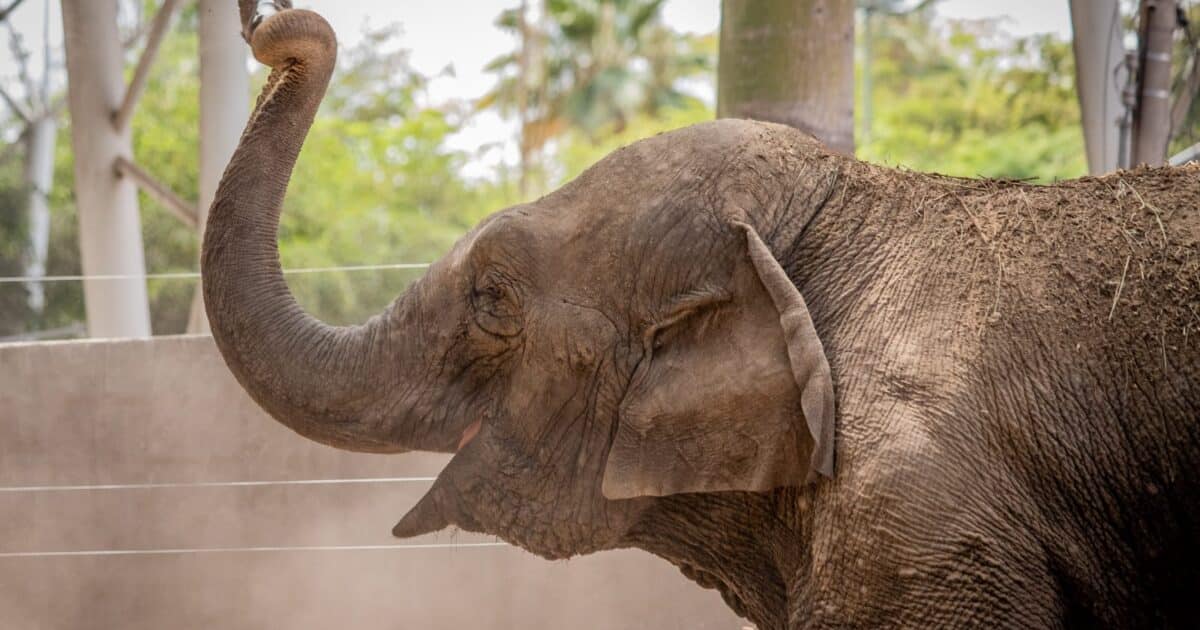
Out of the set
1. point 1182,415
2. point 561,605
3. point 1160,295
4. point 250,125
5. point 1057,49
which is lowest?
point 561,605

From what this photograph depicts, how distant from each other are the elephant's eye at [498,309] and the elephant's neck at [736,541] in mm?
558

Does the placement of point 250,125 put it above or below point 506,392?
above

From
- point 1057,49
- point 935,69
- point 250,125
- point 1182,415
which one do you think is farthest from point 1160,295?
point 935,69

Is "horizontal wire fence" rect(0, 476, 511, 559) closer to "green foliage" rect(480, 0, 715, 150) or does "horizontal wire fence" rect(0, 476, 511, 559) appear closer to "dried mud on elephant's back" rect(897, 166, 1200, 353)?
"dried mud on elephant's back" rect(897, 166, 1200, 353)

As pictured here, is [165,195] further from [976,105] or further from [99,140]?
[976,105]

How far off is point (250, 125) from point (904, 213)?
1701 millimetres

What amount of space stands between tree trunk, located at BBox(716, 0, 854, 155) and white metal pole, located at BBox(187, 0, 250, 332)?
3.48 m

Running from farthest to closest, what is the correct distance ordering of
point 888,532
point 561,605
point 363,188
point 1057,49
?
point 1057,49, point 363,188, point 561,605, point 888,532

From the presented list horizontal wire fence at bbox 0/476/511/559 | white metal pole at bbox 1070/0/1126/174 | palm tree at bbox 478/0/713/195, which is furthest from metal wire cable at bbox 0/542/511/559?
palm tree at bbox 478/0/713/195

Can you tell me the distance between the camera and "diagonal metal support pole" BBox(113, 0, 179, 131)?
8.27 m

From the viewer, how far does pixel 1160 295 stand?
9.16 ft

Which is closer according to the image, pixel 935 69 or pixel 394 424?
pixel 394 424

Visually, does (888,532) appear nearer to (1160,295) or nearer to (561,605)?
(1160,295)

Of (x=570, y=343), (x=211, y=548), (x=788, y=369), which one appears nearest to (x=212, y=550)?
(x=211, y=548)
